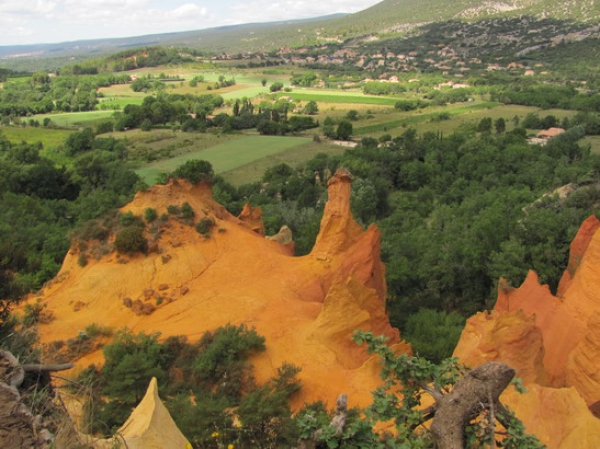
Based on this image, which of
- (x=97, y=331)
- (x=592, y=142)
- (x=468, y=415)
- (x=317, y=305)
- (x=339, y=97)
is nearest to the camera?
(x=468, y=415)

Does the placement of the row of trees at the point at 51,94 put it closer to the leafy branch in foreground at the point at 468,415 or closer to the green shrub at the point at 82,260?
the green shrub at the point at 82,260

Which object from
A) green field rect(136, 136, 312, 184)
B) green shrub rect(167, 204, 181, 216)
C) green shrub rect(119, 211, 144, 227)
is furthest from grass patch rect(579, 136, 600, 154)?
green shrub rect(119, 211, 144, 227)

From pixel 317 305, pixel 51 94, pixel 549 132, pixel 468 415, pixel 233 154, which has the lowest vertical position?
pixel 549 132

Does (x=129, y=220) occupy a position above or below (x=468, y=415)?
below

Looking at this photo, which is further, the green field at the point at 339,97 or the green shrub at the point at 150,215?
the green field at the point at 339,97

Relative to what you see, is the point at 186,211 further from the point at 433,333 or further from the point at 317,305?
the point at 433,333

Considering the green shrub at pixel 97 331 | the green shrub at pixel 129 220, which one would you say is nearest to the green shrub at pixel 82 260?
the green shrub at pixel 129 220

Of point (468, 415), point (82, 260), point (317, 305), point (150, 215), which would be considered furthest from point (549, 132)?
point (468, 415)

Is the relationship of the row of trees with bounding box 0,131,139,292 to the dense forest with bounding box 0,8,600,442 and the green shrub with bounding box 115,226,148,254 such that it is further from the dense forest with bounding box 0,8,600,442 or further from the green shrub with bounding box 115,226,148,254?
the green shrub with bounding box 115,226,148,254
